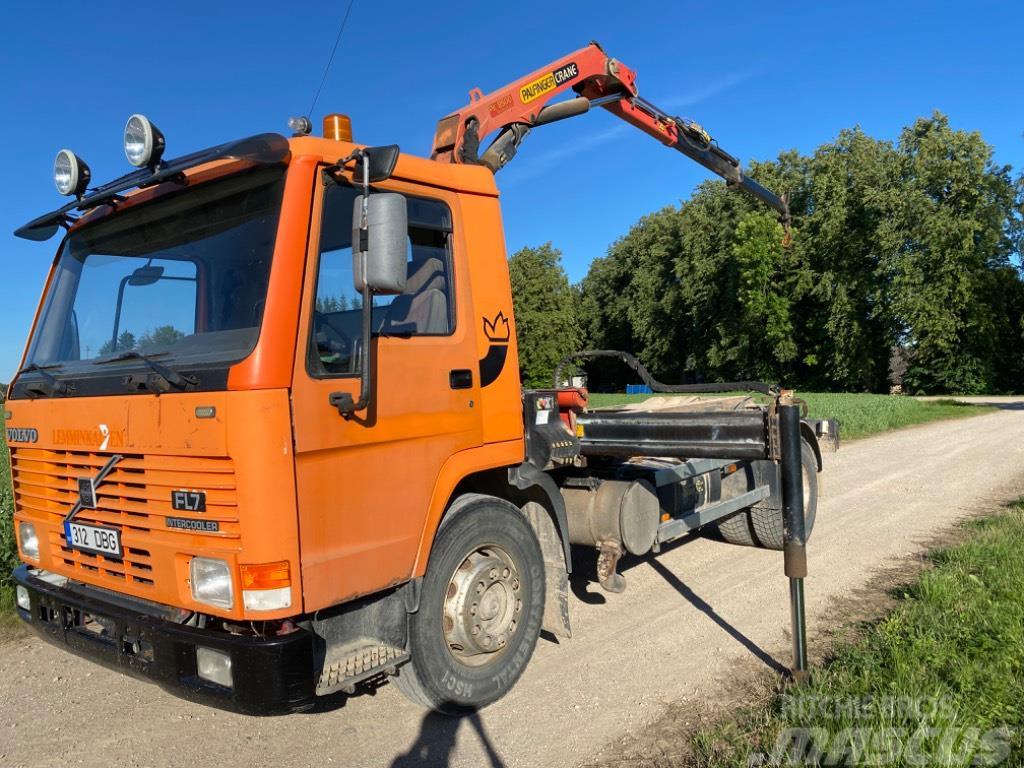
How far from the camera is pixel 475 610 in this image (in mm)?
3777

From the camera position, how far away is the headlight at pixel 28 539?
150 inches

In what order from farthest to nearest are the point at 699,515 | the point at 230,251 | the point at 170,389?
the point at 699,515
the point at 230,251
the point at 170,389

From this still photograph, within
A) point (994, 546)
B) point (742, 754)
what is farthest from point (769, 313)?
point (742, 754)

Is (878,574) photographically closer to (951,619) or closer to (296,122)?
(951,619)

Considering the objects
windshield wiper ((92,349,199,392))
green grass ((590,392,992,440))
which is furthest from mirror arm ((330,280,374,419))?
green grass ((590,392,992,440))

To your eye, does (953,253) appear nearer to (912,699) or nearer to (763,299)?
(763,299)

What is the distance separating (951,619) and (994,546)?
6.96 ft

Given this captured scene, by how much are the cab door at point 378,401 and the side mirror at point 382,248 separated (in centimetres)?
25

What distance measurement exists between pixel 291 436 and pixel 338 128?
1624 millimetres

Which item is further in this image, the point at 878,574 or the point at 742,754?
the point at 878,574

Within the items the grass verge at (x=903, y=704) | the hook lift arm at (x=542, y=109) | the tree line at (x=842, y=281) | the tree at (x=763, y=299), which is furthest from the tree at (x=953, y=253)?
the grass verge at (x=903, y=704)

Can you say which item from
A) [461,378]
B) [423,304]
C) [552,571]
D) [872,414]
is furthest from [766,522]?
[872,414]

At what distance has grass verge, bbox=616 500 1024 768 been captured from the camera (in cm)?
298

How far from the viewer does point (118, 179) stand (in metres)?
Answer: 3.65
